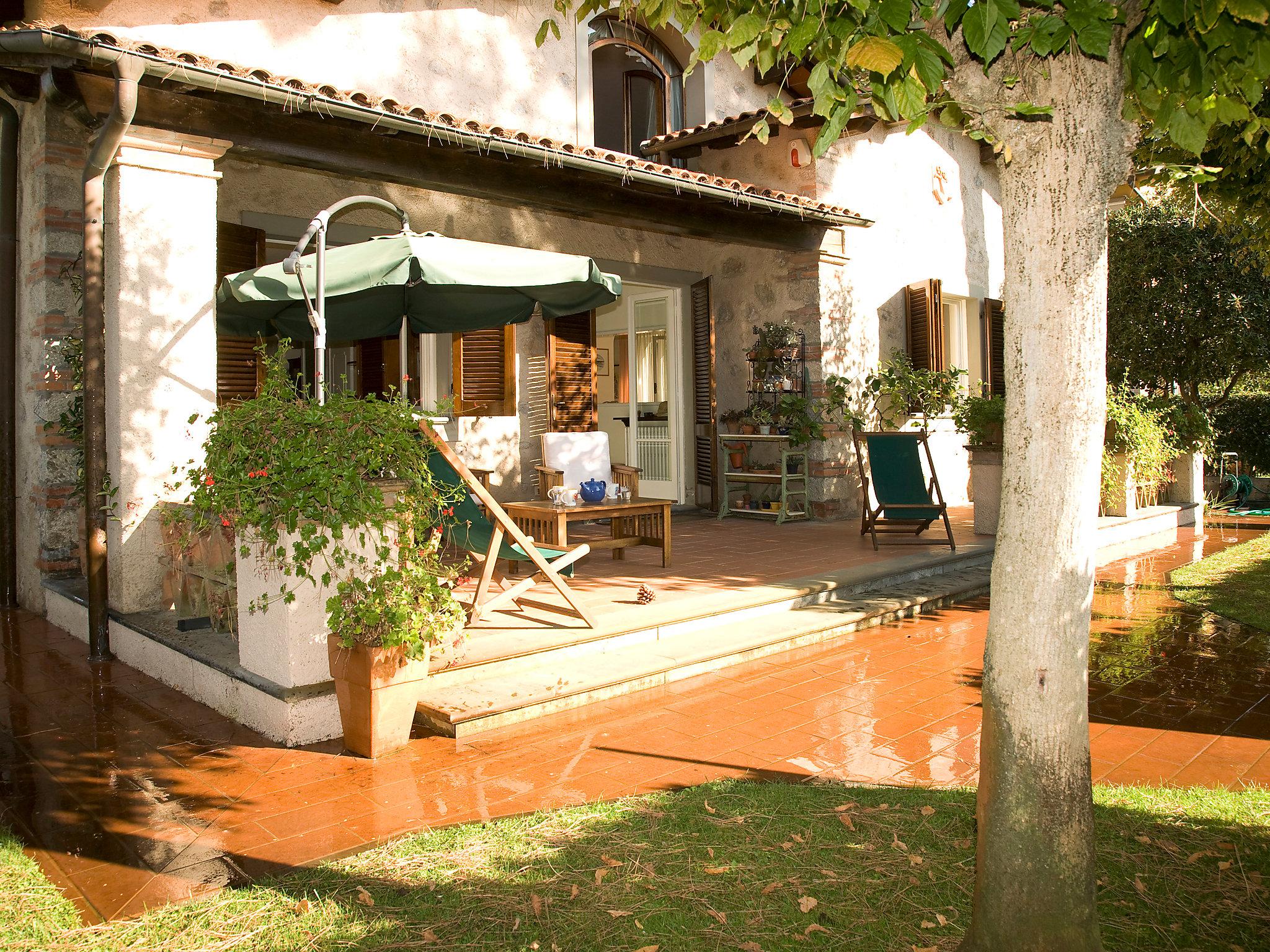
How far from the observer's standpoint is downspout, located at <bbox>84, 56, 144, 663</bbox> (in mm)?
4816

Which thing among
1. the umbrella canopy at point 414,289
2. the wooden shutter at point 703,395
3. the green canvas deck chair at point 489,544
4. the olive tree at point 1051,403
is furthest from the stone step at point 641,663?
the wooden shutter at point 703,395

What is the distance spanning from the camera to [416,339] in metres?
8.18

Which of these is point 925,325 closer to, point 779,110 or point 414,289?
point 414,289

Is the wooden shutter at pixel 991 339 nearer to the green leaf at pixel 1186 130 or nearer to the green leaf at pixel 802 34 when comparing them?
the green leaf at pixel 1186 130

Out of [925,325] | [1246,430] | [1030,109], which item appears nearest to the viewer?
[1030,109]

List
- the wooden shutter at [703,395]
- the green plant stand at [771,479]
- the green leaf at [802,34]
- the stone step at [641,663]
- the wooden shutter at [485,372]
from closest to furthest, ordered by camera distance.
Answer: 1. the green leaf at [802,34]
2. the stone step at [641,663]
3. the wooden shutter at [485,372]
4. the green plant stand at [771,479]
5. the wooden shutter at [703,395]

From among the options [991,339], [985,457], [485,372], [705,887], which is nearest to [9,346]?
[485,372]

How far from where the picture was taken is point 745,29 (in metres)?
1.99

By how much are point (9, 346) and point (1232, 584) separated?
27.9 ft

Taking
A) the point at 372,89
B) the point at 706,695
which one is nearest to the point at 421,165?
the point at 372,89

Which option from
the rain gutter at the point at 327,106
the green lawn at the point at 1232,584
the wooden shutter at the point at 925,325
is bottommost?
the green lawn at the point at 1232,584

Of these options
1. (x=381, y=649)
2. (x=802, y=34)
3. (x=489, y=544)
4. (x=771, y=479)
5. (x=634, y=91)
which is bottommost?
(x=381, y=649)

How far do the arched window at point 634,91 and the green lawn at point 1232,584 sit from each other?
6.92 metres

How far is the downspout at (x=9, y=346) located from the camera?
20.4 feet
